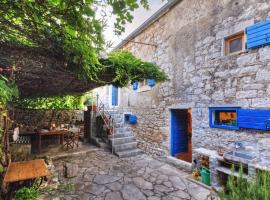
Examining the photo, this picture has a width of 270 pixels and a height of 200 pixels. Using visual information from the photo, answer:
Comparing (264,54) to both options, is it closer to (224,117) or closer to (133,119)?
(224,117)

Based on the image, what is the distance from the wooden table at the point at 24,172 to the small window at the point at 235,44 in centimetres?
524

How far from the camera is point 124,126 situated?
9602 millimetres

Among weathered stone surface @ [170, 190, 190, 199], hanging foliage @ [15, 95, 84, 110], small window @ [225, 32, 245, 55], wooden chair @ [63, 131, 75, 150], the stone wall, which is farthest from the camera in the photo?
hanging foliage @ [15, 95, 84, 110]

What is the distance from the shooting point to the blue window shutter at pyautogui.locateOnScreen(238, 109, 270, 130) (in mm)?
3955

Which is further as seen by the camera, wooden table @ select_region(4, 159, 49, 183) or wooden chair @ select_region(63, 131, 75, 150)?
wooden chair @ select_region(63, 131, 75, 150)

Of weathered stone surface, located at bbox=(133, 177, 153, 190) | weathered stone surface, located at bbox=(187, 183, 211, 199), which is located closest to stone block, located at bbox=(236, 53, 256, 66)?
weathered stone surface, located at bbox=(187, 183, 211, 199)

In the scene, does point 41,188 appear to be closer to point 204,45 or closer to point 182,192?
point 182,192

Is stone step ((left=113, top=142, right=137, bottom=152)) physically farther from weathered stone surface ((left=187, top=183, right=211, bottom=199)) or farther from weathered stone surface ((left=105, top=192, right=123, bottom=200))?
weathered stone surface ((left=187, top=183, right=211, bottom=199))

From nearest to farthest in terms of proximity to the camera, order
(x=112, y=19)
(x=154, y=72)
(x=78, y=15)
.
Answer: (x=78, y=15) < (x=112, y=19) < (x=154, y=72)

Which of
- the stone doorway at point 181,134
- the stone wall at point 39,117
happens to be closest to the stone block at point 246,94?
the stone doorway at point 181,134

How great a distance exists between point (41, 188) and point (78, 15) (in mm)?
3899

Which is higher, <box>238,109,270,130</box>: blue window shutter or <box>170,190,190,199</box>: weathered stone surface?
<box>238,109,270,130</box>: blue window shutter

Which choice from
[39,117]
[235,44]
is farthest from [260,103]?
[39,117]

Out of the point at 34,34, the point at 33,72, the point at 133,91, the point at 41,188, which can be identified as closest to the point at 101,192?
the point at 41,188
